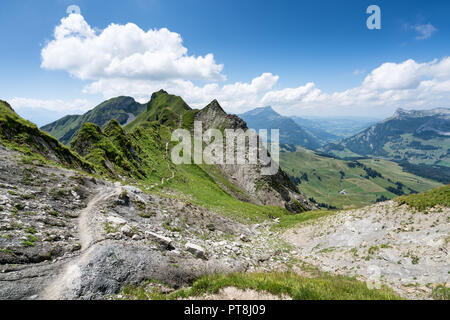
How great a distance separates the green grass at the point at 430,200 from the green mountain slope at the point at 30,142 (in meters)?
41.9

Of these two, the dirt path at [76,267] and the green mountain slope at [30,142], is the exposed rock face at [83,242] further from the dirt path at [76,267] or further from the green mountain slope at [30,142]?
the green mountain slope at [30,142]

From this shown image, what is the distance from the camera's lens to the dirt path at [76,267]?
8891 mm

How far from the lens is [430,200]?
22.2 meters

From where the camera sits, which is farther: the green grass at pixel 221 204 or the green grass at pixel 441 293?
the green grass at pixel 221 204

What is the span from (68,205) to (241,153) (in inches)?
3013

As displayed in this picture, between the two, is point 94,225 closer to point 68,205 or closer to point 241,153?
point 68,205

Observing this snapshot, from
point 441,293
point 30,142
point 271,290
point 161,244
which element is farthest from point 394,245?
point 30,142

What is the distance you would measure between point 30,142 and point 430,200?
48.4 metres

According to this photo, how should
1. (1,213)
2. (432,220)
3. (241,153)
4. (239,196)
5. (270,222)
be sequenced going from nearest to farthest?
(1,213) → (432,220) → (270,222) → (239,196) → (241,153)

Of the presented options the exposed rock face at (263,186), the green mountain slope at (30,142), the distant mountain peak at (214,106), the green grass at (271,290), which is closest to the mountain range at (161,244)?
the green grass at (271,290)

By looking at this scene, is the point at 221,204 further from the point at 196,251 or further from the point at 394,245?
the point at 394,245

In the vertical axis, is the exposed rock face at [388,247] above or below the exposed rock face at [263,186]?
above
